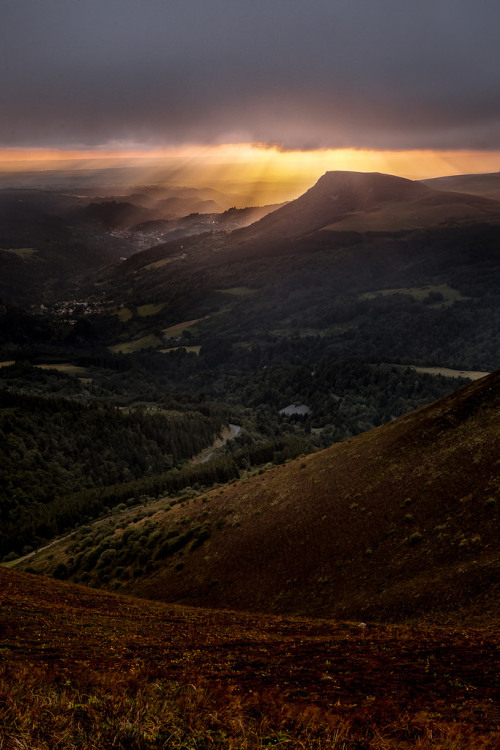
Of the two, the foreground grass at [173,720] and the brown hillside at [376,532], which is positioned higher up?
the foreground grass at [173,720]

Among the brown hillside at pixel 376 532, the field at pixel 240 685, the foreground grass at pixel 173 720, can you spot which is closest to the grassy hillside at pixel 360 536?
the brown hillside at pixel 376 532

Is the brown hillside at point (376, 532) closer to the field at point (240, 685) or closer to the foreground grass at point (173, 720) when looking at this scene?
the field at point (240, 685)

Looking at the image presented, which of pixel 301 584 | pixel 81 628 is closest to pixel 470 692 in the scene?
pixel 81 628

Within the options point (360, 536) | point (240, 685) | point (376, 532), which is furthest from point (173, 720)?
point (360, 536)

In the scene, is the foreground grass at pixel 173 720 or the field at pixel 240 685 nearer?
the foreground grass at pixel 173 720

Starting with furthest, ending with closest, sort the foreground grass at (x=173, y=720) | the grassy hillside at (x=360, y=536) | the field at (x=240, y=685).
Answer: the grassy hillside at (x=360, y=536) < the field at (x=240, y=685) < the foreground grass at (x=173, y=720)

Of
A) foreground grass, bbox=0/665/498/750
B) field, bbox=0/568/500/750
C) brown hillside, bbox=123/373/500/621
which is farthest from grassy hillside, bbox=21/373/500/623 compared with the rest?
foreground grass, bbox=0/665/498/750
